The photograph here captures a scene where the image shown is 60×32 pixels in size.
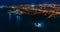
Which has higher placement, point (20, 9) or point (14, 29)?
point (20, 9)

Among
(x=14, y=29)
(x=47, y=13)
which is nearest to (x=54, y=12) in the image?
(x=47, y=13)

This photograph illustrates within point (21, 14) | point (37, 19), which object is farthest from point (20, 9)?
point (37, 19)

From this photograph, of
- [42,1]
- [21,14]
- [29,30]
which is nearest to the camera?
[29,30]

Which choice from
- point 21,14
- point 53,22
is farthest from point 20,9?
point 53,22

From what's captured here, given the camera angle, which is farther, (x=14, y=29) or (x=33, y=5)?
(x=33, y=5)

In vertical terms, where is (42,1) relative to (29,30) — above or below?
above

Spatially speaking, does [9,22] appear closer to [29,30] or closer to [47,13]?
[29,30]

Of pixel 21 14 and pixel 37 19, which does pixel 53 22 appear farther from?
pixel 21 14

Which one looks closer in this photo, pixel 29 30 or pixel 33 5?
pixel 29 30

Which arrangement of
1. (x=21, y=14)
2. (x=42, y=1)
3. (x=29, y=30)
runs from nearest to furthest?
(x=29, y=30) → (x=21, y=14) → (x=42, y=1)

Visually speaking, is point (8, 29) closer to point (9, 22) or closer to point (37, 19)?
point (9, 22)
